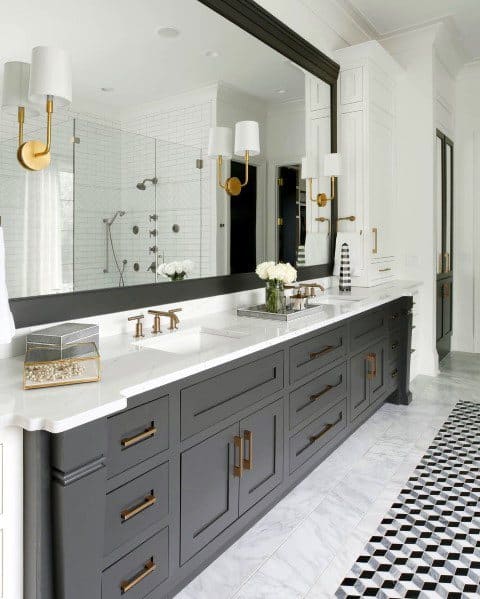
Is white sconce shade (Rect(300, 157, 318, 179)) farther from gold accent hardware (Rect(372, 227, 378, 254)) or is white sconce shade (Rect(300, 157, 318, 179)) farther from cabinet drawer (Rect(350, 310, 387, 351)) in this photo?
cabinet drawer (Rect(350, 310, 387, 351))

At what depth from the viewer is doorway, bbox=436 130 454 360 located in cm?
534

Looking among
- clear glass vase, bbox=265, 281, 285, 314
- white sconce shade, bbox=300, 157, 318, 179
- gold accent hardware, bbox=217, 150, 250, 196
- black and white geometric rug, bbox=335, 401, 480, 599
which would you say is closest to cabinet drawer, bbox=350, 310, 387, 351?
clear glass vase, bbox=265, 281, 285, 314

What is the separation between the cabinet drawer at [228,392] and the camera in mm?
1727

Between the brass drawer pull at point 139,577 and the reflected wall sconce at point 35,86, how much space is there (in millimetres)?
1379

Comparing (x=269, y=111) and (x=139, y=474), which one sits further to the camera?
(x=269, y=111)

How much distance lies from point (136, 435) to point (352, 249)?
321 cm

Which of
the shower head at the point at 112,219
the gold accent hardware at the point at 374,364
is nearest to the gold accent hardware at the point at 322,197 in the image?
the gold accent hardware at the point at 374,364

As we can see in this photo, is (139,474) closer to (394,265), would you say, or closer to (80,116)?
(80,116)

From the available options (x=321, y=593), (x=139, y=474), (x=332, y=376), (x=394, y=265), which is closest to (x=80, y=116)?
(x=139, y=474)

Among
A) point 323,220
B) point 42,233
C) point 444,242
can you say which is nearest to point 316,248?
point 323,220

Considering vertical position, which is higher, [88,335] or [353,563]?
[88,335]

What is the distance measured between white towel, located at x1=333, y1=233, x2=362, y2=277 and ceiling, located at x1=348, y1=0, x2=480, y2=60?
1965mm

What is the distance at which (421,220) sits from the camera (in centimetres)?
500

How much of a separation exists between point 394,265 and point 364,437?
217 centimetres
